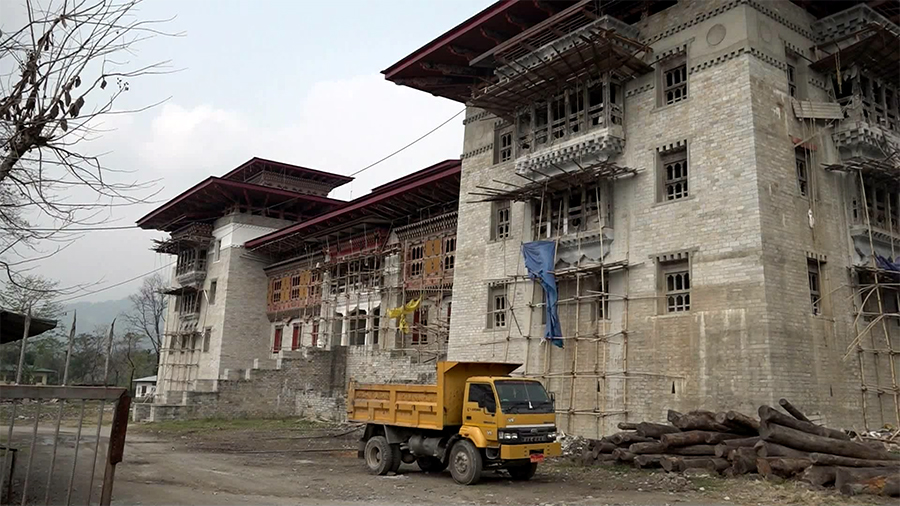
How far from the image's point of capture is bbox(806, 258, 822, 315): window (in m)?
18.3

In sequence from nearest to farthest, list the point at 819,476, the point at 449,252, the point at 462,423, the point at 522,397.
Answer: the point at 819,476 < the point at 522,397 < the point at 462,423 < the point at 449,252

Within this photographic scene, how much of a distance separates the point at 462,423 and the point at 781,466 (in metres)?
6.28

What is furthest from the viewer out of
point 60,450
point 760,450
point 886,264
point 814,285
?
point 60,450

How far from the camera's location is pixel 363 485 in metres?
14.1

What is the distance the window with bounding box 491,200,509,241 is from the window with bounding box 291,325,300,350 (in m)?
19.3

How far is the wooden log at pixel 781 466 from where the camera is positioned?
1307 centimetres

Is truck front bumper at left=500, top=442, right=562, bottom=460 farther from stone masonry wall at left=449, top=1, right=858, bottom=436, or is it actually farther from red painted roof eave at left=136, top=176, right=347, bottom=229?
red painted roof eave at left=136, top=176, right=347, bottom=229

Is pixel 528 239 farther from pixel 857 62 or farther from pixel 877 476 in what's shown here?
pixel 877 476

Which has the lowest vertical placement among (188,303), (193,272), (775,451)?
(775,451)

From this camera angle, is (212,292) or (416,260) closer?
(416,260)

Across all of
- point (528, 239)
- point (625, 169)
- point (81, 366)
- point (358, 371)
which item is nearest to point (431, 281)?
point (358, 371)

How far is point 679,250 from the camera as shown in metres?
18.5

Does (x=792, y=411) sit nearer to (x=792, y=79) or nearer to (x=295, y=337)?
(x=792, y=79)

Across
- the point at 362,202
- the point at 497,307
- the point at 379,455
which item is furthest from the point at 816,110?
the point at 362,202
